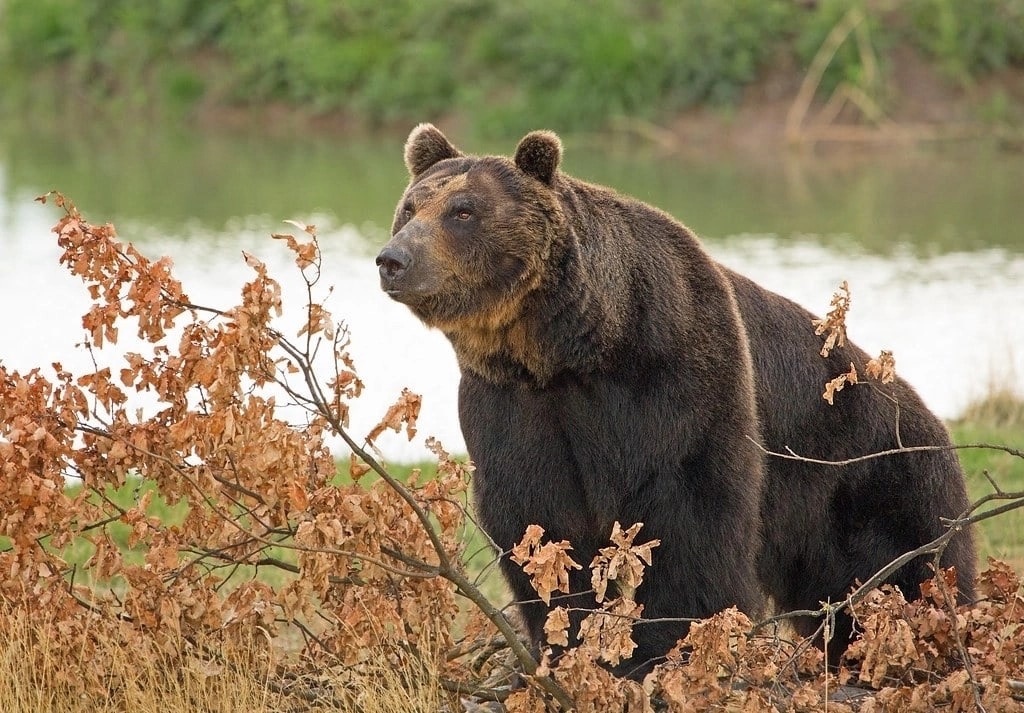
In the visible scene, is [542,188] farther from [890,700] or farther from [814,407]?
[890,700]

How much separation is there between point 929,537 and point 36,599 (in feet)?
11.2

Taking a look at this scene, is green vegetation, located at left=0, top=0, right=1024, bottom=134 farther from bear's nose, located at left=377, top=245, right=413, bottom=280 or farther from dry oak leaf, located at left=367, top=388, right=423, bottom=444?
bear's nose, located at left=377, top=245, right=413, bottom=280

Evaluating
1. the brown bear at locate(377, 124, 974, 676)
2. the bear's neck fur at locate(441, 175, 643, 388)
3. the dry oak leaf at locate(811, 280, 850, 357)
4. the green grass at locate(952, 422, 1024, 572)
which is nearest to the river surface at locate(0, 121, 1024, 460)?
the green grass at locate(952, 422, 1024, 572)

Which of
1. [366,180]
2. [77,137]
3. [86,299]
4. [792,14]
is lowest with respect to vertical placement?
[86,299]

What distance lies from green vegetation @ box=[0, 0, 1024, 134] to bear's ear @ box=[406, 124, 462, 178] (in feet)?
72.5

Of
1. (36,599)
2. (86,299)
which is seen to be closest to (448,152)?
(36,599)

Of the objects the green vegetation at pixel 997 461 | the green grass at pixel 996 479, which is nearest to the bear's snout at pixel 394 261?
the green vegetation at pixel 997 461

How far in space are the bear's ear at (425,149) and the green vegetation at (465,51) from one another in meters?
22.1

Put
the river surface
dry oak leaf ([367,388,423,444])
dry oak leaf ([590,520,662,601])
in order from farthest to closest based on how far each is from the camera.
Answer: the river surface → dry oak leaf ([367,388,423,444]) → dry oak leaf ([590,520,662,601])

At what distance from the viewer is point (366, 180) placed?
84.0ft

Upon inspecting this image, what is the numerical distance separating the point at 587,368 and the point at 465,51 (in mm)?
27521

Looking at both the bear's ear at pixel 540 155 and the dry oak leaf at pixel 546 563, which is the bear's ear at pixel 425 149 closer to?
the bear's ear at pixel 540 155

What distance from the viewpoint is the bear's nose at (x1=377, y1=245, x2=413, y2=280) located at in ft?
16.7

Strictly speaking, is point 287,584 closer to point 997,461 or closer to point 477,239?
point 477,239
